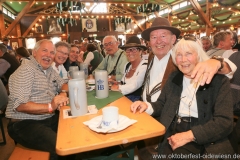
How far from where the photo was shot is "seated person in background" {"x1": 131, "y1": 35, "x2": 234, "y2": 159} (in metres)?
1.12

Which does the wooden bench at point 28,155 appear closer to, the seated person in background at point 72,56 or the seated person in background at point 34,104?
the seated person in background at point 34,104

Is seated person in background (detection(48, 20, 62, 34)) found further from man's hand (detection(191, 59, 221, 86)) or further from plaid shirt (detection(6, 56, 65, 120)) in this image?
man's hand (detection(191, 59, 221, 86))

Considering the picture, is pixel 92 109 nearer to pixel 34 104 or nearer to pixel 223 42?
pixel 34 104

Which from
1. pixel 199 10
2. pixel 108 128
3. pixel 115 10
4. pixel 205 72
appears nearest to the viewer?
pixel 108 128

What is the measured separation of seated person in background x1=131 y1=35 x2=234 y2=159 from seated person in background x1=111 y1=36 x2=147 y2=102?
588 millimetres

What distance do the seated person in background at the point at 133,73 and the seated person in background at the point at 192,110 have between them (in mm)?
588

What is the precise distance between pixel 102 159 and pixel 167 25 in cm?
133

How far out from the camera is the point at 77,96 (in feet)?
3.68

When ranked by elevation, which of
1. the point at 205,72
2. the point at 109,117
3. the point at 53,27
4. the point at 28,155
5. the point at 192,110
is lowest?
the point at 28,155

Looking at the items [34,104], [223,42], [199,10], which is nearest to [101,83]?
[34,104]

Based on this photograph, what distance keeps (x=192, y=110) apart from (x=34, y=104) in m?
1.20

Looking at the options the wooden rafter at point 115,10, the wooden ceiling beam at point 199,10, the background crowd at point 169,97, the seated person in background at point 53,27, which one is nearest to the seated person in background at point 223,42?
the background crowd at point 169,97

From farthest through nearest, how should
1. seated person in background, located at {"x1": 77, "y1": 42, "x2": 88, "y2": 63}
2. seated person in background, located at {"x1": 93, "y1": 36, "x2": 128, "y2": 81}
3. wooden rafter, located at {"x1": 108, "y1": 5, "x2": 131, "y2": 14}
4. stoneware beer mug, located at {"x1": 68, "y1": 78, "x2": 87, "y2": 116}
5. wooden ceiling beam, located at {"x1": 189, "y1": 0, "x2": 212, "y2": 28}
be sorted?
wooden rafter, located at {"x1": 108, "y1": 5, "x2": 131, "y2": 14} → wooden ceiling beam, located at {"x1": 189, "y1": 0, "x2": 212, "y2": 28} → seated person in background, located at {"x1": 77, "y1": 42, "x2": 88, "y2": 63} → seated person in background, located at {"x1": 93, "y1": 36, "x2": 128, "y2": 81} → stoneware beer mug, located at {"x1": 68, "y1": 78, "x2": 87, "y2": 116}

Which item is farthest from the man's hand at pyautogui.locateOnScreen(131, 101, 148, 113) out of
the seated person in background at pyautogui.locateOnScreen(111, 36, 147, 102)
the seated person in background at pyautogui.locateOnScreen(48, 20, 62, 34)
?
the seated person in background at pyautogui.locateOnScreen(48, 20, 62, 34)
